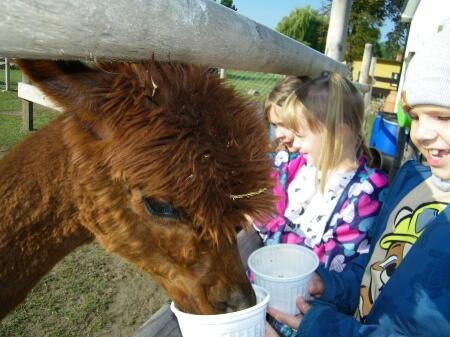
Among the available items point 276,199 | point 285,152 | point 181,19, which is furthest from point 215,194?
point 285,152

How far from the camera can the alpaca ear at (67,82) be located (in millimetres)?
1005

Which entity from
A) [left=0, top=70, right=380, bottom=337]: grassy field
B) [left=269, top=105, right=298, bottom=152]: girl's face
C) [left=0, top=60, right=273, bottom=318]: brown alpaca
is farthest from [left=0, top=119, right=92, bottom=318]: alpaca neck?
[left=0, top=70, right=380, bottom=337]: grassy field

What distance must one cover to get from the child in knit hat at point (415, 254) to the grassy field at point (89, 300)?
1.11 metres

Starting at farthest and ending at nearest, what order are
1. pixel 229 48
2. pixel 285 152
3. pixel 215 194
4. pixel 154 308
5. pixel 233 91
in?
1. pixel 154 308
2. pixel 285 152
3. pixel 233 91
4. pixel 215 194
5. pixel 229 48

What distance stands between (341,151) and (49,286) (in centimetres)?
240

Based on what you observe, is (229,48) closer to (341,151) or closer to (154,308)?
(341,151)

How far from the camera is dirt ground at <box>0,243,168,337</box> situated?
2.58 metres

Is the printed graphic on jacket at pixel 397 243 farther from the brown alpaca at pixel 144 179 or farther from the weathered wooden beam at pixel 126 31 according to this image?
the weathered wooden beam at pixel 126 31

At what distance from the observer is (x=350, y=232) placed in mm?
1709

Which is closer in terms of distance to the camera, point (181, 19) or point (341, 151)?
point (181, 19)

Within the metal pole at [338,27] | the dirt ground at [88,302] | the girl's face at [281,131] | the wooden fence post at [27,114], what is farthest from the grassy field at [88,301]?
the wooden fence post at [27,114]

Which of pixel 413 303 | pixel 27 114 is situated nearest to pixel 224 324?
pixel 413 303

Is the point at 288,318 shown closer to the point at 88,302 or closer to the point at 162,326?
the point at 162,326

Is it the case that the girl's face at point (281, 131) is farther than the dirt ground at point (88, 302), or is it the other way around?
the dirt ground at point (88, 302)
